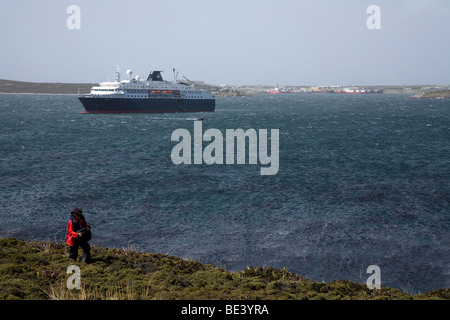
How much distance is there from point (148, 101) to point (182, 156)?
78.1 meters

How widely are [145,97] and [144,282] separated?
395 ft

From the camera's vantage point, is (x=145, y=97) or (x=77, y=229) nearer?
(x=77, y=229)

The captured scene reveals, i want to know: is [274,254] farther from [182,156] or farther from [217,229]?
[182,156]

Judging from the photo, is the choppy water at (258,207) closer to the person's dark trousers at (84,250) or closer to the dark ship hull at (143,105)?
the person's dark trousers at (84,250)

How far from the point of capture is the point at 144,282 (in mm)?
13852

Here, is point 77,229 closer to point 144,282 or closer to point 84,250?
point 84,250

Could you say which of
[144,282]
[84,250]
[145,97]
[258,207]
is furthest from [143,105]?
[144,282]

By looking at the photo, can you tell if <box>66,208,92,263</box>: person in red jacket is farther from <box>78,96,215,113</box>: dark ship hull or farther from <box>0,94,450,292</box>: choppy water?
<box>78,96,215,113</box>: dark ship hull

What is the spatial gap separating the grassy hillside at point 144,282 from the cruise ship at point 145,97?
355 feet

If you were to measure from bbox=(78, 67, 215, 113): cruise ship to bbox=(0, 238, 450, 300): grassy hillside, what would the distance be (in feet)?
355

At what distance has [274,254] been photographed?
23.3 m

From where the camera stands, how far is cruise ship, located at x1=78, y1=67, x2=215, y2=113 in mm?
123875

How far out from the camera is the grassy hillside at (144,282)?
1234cm
